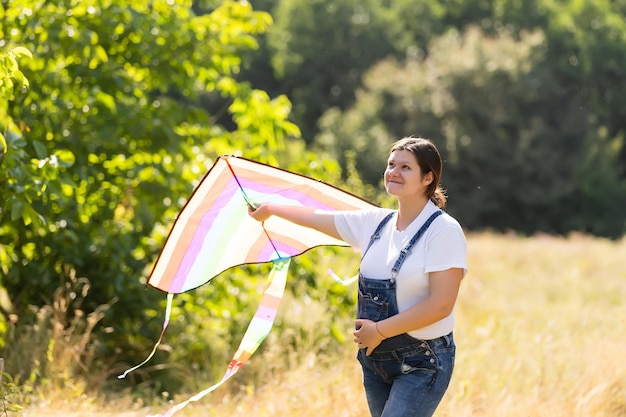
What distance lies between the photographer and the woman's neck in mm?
3859

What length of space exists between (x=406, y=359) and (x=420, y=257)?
0.41 m

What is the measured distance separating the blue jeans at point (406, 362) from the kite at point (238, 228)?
95 cm

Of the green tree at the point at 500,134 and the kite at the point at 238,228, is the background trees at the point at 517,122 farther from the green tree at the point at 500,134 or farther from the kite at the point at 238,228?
the kite at the point at 238,228

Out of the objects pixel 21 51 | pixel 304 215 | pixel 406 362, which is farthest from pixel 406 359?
pixel 21 51

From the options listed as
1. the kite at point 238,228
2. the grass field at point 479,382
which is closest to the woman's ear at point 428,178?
the kite at point 238,228

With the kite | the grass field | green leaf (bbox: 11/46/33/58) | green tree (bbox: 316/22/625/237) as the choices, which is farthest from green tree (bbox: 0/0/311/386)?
green tree (bbox: 316/22/625/237)

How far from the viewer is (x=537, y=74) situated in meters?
39.0

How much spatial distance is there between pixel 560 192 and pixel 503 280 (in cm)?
2339

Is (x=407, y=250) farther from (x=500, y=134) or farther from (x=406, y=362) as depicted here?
(x=500, y=134)

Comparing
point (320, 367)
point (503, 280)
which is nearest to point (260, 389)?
point (320, 367)

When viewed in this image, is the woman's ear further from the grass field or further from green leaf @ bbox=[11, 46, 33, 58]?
the grass field

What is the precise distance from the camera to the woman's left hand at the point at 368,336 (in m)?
3.72

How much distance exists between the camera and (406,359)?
376cm

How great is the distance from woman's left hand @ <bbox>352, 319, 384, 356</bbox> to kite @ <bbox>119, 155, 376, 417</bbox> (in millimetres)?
947
